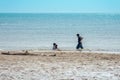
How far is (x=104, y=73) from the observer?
1538 centimetres

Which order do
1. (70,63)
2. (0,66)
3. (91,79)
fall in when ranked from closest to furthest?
(91,79) → (0,66) → (70,63)

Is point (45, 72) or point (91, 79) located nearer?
point (91, 79)

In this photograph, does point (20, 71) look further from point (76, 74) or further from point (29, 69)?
point (76, 74)

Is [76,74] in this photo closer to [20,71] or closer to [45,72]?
[45,72]

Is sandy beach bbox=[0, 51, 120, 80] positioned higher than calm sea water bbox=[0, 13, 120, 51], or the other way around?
calm sea water bbox=[0, 13, 120, 51]

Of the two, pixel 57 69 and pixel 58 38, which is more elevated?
pixel 58 38

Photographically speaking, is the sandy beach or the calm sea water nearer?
the sandy beach

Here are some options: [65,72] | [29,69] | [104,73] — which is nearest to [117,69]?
[104,73]

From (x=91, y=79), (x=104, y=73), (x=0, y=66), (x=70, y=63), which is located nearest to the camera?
(x=91, y=79)

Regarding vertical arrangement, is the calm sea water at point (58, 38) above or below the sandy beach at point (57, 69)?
above

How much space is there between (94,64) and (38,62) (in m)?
2.51

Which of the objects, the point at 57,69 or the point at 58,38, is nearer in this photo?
the point at 57,69

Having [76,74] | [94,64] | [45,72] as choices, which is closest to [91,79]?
[76,74]

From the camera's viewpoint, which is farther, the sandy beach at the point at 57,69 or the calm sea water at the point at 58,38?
the calm sea water at the point at 58,38
